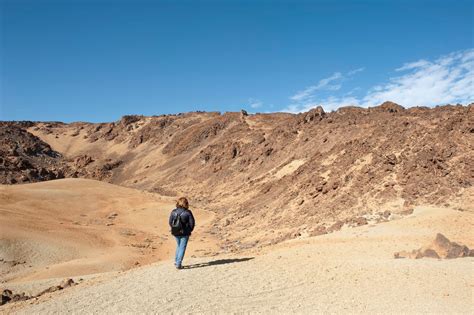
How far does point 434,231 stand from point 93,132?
85.5 metres

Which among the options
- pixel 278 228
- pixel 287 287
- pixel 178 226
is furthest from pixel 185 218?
pixel 278 228

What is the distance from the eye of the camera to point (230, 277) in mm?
8891

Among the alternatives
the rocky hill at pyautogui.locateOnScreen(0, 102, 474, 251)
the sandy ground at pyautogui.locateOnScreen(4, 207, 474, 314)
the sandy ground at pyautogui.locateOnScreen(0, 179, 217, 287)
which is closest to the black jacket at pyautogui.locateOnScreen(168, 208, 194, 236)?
the sandy ground at pyautogui.locateOnScreen(4, 207, 474, 314)

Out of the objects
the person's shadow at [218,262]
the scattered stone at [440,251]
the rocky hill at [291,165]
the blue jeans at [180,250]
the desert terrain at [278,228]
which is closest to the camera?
the desert terrain at [278,228]

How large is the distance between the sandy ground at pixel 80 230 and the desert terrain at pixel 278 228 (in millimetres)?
92

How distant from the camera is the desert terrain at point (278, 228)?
26.5ft

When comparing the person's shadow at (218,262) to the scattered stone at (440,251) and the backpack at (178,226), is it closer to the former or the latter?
the backpack at (178,226)

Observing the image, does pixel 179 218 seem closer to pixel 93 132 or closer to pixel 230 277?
pixel 230 277

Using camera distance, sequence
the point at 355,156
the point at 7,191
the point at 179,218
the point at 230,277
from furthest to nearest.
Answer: the point at 7,191
the point at 355,156
the point at 179,218
the point at 230,277

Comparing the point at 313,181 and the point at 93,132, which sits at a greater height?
the point at 93,132

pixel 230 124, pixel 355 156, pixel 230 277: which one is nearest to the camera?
pixel 230 277

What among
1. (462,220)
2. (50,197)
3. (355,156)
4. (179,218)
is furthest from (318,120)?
(179,218)

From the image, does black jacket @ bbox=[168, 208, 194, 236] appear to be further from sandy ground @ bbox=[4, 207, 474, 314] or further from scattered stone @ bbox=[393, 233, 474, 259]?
scattered stone @ bbox=[393, 233, 474, 259]

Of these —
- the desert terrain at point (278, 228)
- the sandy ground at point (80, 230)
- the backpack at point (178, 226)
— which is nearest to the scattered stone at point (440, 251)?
the desert terrain at point (278, 228)
